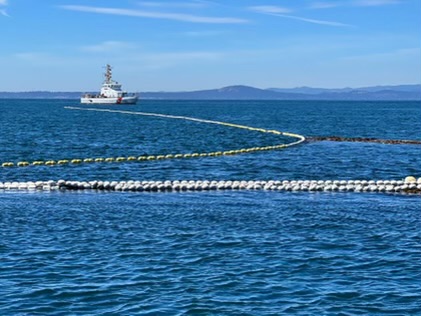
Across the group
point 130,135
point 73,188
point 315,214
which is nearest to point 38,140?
point 130,135

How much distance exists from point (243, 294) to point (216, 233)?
7.55 metres

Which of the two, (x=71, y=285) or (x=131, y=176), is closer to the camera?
(x=71, y=285)

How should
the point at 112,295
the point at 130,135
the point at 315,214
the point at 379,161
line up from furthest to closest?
the point at 130,135 < the point at 379,161 < the point at 315,214 < the point at 112,295

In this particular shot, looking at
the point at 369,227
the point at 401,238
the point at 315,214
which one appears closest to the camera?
the point at 401,238

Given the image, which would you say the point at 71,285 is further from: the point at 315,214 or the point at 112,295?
the point at 315,214

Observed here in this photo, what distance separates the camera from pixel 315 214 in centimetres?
3009

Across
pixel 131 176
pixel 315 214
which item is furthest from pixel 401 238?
pixel 131 176

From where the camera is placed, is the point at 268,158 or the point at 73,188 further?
the point at 268,158

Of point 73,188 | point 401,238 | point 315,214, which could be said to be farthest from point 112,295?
point 73,188

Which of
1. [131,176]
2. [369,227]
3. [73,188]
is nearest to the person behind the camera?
[369,227]

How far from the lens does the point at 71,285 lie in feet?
63.5

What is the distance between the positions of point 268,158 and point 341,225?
2955 centimetres

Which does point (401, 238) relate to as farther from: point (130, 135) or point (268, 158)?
point (130, 135)

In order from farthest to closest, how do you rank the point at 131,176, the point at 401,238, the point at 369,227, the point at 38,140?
the point at 38,140 → the point at 131,176 → the point at 369,227 → the point at 401,238
